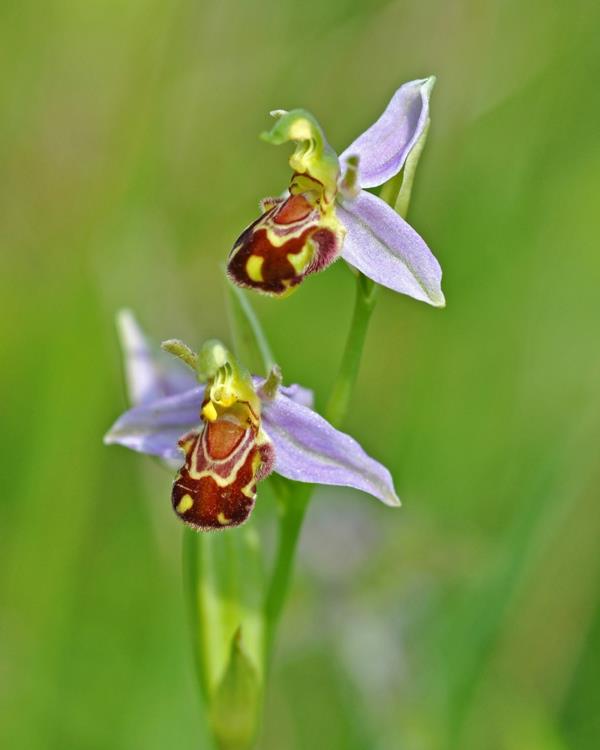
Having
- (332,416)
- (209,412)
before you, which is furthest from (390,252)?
(209,412)

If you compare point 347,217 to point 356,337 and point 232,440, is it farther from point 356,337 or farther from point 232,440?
point 232,440

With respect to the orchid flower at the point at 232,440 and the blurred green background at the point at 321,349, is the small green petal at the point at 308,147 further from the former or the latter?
the blurred green background at the point at 321,349

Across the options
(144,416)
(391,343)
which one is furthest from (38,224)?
(144,416)

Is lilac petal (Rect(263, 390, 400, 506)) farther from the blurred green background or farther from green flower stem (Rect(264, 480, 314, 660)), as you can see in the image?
the blurred green background

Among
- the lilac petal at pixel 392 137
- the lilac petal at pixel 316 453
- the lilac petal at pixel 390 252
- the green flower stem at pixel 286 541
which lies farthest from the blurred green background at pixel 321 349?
the lilac petal at pixel 392 137

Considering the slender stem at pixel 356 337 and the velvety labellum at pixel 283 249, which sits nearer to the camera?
the velvety labellum at pixel 283 249

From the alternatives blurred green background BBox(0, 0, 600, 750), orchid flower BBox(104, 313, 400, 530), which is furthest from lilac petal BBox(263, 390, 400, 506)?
blurred green background BBox(0, 0, 600, 750)

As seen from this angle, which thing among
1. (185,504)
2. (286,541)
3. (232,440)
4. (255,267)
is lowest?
(286,541)

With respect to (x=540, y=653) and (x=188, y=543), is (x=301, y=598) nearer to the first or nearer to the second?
(x=540, y=653)
